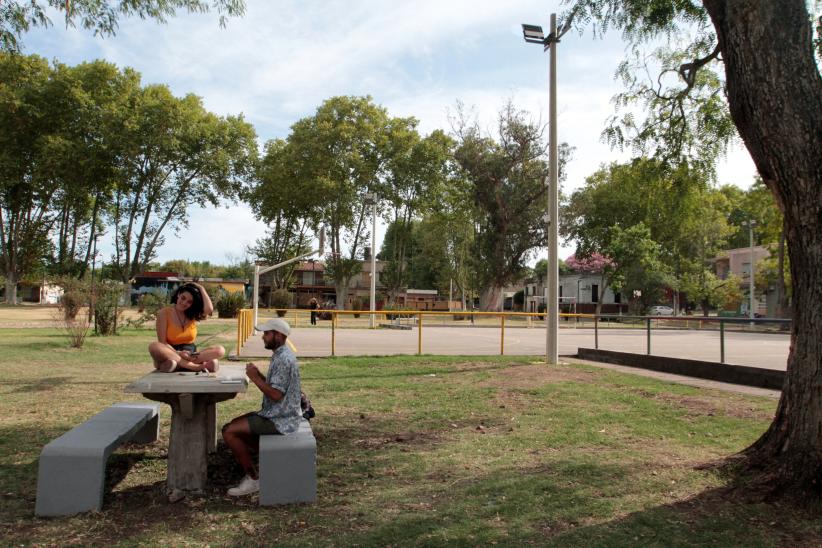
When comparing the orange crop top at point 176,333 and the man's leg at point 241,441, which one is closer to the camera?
the man's leg at point 241,441

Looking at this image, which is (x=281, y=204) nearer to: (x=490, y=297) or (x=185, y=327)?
(x=490, y=297)

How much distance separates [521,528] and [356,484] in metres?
1.51

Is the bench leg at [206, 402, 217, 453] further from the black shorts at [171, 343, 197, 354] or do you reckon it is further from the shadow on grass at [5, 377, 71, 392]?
the shadow on grass at [5, 377, 71, 392]

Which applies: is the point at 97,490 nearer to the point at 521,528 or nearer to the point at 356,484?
the point at 356,484

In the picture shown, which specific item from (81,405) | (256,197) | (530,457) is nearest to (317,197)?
(256,197)

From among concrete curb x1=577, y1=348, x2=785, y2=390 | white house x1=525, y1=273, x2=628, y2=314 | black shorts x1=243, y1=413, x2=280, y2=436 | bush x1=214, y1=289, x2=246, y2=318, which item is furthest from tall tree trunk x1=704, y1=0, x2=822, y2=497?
white house x1=525, y1=273, x2=628, y2=314

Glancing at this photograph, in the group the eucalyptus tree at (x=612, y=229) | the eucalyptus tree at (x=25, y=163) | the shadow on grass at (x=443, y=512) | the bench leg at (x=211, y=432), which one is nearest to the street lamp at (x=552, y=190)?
the shadow on grass at (x=443, y=512)

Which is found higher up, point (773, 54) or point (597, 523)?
point (773, 54)

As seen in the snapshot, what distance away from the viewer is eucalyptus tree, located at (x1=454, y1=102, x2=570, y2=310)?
43750 mm

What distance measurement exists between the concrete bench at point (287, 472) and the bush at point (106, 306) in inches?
672

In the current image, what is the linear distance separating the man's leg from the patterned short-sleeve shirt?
155mm

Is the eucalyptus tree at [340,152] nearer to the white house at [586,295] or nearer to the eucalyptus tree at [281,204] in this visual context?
the eucalyptus tree at [281,204]

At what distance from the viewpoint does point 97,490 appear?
427cm

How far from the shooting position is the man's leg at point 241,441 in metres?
4.77
